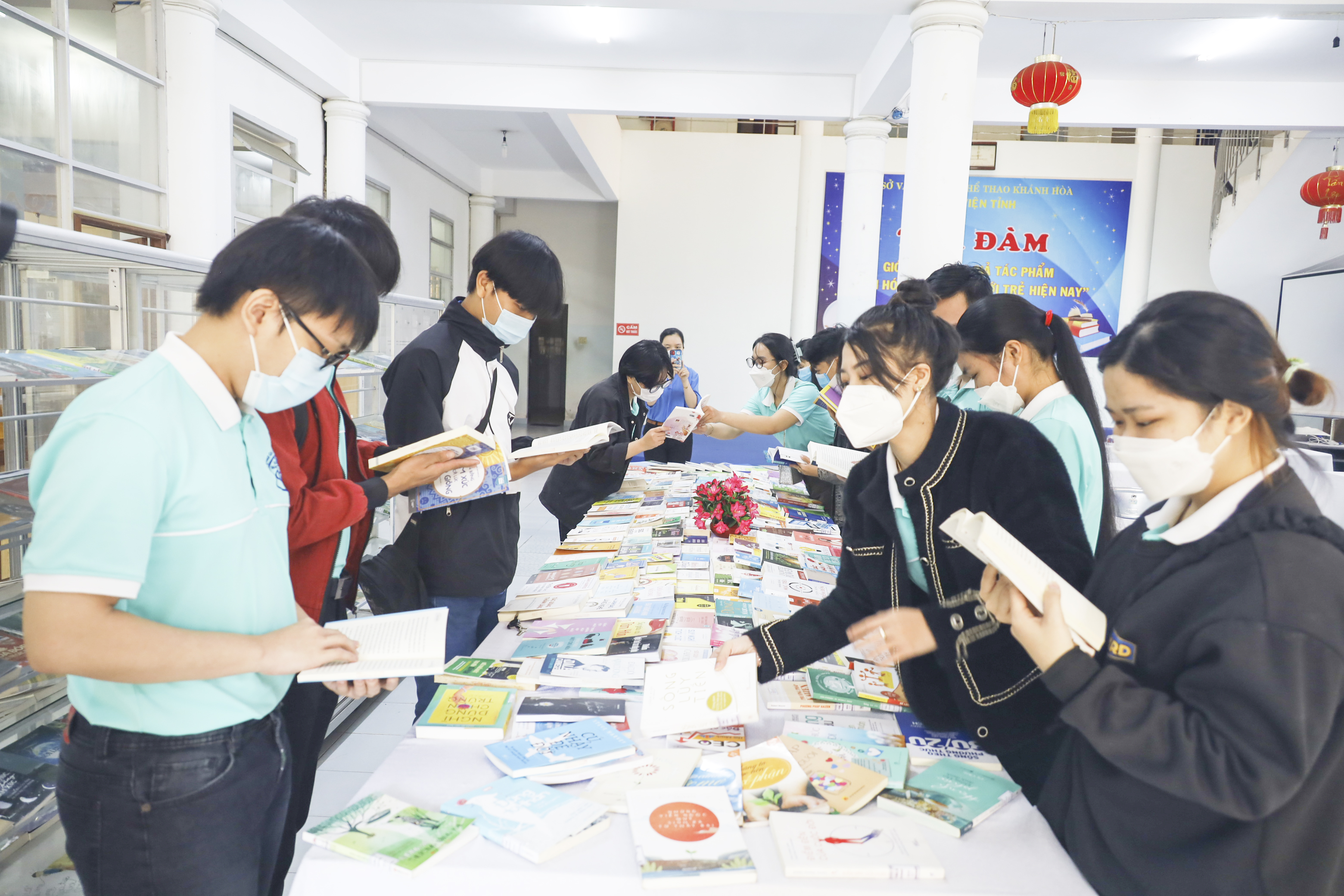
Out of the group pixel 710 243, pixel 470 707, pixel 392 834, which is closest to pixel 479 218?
pixel 710 243

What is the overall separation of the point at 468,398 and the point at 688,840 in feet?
4.45

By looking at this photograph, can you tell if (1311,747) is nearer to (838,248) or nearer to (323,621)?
(323,621)

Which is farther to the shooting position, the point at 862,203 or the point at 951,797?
the point at 862,203

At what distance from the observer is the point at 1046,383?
6.86ft

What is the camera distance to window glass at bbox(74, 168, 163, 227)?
15.0 feet

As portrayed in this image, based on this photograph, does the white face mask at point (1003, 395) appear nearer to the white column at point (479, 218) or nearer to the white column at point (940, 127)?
the white column at point (940, 127)

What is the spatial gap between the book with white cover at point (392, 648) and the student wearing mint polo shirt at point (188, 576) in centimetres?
4

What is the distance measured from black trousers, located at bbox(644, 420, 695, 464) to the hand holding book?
3907 mm

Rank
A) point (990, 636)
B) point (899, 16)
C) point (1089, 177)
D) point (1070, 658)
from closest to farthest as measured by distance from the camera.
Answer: point (1070, 658), point (990, 636), point (899, 16), point (1089, 177)

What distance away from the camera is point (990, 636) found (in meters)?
1.43

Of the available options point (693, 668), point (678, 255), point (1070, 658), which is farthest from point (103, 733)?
point (678, 255)

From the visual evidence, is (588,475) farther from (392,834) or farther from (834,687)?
(392,834)

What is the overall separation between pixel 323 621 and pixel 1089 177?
11799 millimetres

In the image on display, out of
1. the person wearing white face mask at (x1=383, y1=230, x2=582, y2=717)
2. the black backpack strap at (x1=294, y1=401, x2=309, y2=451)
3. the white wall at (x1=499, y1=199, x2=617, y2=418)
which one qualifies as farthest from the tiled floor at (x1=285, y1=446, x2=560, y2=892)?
the white wall at (x1=499, y1=199, x2=617, y2=418)
